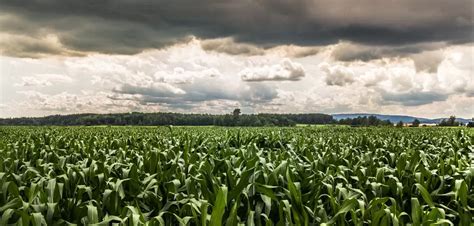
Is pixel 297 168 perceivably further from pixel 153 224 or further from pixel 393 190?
pixel 153 224

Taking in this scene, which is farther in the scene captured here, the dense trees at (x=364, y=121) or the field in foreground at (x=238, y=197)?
the dense trees at (x=364, y=121)

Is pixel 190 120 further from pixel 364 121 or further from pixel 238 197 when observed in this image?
pixel 238 197

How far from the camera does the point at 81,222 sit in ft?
14.6

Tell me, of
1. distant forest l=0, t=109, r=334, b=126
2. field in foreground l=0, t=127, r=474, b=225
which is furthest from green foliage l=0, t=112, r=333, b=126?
field in foreground l=0, t=127, r=474, b=225

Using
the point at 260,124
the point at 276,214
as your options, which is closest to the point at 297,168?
the point at 276,214

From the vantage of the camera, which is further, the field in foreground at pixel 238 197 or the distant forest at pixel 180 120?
the distant forest at pixel 180 120

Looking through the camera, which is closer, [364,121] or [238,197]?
[238,197]

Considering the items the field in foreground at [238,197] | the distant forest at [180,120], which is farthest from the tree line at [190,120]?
the field in foreground at [238,197]

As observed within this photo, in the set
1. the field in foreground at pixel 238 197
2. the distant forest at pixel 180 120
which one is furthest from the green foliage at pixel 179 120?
the field in foreground at pixel 238 197

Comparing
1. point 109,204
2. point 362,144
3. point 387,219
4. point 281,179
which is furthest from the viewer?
point 362,144

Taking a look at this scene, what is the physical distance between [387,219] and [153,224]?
6.95 ft

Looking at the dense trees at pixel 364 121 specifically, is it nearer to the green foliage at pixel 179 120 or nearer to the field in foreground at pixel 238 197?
the green foliage at pixel 179 120

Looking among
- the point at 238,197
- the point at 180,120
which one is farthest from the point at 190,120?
the point at 238,197

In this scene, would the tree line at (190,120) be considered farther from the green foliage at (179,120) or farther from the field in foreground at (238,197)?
the field in foreground at (238,197)
